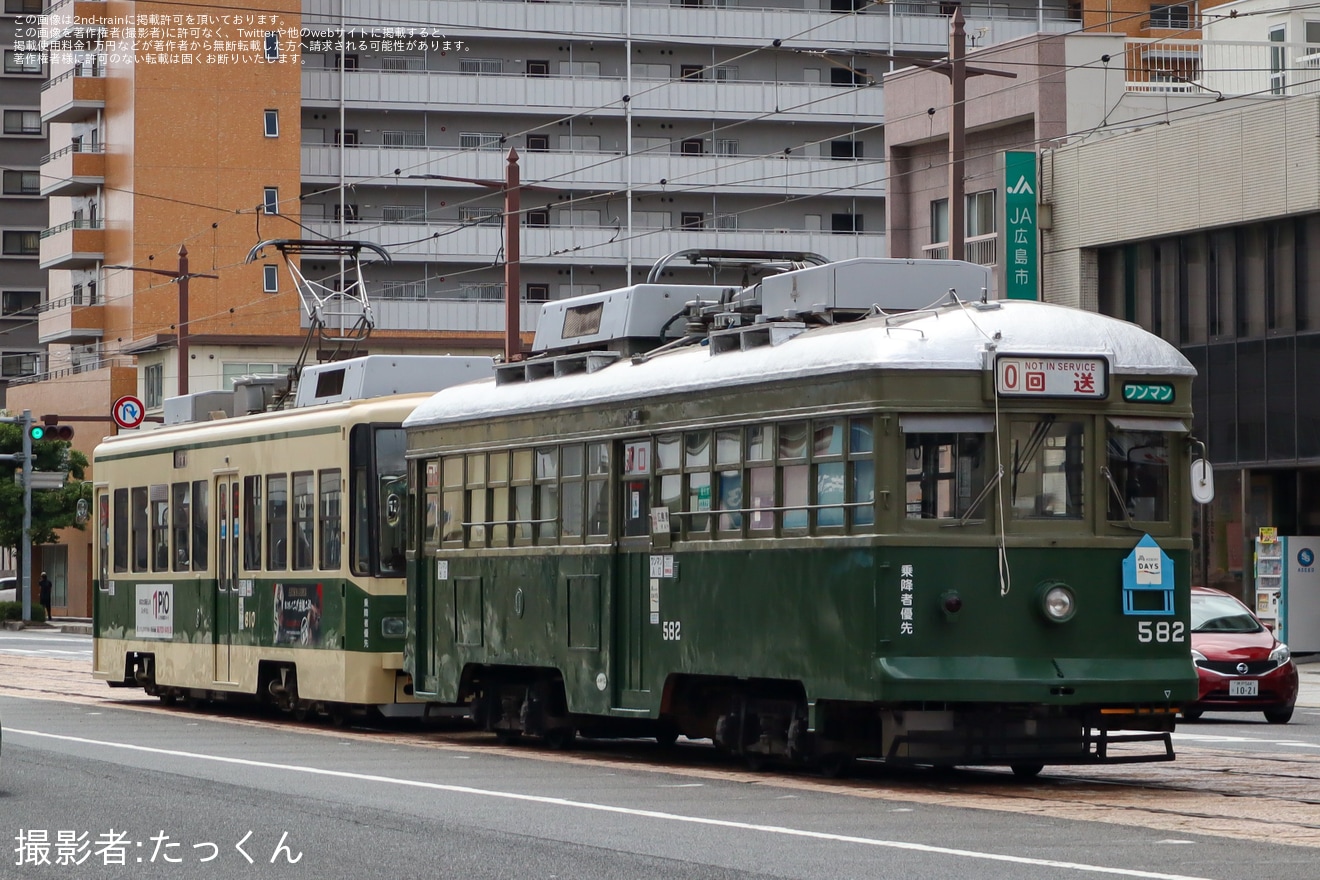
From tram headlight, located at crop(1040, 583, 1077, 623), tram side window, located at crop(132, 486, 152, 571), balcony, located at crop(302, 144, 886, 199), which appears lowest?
tram headlight, located at crop(1040, 583, 1077, 623)

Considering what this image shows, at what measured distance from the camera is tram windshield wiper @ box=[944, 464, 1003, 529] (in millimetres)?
13664

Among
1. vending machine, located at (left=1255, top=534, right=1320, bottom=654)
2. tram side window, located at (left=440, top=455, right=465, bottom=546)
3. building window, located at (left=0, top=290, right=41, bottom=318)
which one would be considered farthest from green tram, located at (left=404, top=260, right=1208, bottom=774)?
building window, located at (left=0, top=290, right=41, bottom=318)

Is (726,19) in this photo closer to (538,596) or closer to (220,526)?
(220,526)

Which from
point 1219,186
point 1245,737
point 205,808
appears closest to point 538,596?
point 205,808

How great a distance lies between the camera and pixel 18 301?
93062 mm

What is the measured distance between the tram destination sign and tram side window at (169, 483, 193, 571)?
11.9 meters

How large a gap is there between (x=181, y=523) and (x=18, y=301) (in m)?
72.9

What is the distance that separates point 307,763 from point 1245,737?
8088mm

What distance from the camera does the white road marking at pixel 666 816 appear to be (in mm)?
9883

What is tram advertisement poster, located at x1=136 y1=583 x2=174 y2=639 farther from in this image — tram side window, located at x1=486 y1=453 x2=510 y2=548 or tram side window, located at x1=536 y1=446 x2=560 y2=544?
tram side window, located at x1=536 y1=446 x2=560 y2=544

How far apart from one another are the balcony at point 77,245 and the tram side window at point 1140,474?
204 feet

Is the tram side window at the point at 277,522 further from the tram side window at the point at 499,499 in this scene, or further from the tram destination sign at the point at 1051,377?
the tram destination sign at the point at 1051,377

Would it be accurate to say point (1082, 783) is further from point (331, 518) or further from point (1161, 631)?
point (331, 518)

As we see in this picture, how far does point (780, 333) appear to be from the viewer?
1484 centimetres
